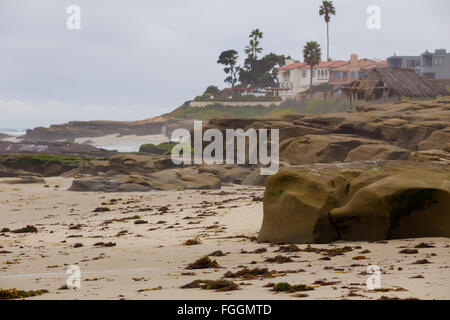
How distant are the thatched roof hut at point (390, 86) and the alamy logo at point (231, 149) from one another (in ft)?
46.2

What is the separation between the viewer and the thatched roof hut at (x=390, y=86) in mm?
Answer: 48625

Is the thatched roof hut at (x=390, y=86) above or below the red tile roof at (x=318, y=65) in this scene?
below

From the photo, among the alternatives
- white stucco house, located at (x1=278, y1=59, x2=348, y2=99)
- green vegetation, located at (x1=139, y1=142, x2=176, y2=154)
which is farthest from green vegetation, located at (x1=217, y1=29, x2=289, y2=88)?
green vegetation, located at (x1=139, y1=142, x2=176, y2=154)

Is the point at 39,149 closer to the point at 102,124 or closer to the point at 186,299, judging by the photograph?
the point at 102,124

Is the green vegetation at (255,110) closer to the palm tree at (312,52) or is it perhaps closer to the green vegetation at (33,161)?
the palm tree at (312,52)

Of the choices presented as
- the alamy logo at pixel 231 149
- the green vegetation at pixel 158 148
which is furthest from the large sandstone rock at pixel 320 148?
the green vegetation at pixel 158 148

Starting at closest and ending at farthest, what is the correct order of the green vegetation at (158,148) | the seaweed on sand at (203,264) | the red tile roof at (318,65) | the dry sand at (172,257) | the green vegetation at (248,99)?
the dry sand at (172,257), the seaweed on sand at (203,264), the green vegetation at (158,148), the green vegetation at (248,99), the red tile roof at (318,65)

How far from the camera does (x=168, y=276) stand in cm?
925

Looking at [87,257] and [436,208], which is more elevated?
[436,208]

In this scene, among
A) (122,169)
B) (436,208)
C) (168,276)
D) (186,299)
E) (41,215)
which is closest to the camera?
(186,299)

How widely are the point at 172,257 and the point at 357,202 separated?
3.55 metres

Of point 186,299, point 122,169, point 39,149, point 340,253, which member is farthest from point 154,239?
point 39,149

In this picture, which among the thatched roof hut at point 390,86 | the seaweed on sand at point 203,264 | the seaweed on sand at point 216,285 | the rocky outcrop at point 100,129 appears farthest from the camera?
the rocky outcrop at point 100,129
